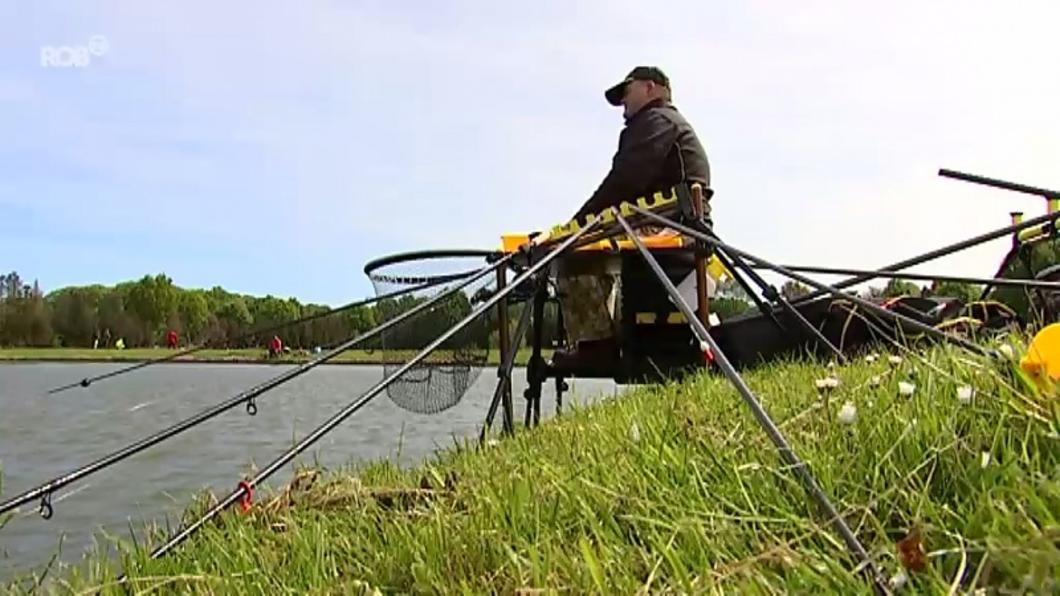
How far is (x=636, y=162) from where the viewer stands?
184 inches

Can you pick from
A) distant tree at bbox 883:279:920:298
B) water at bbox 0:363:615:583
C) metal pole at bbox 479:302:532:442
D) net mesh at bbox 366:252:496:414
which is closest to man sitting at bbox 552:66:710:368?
water at bbox 0:363:615:583

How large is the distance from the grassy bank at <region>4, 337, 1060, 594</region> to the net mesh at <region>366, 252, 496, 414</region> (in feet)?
5.63

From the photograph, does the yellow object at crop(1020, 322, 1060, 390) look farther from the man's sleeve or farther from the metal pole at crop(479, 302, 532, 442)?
the man's sleeve

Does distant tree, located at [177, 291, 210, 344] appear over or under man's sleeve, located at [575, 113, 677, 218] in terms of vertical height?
over

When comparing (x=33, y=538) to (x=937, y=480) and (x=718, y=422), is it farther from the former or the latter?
(x=937, y=480)

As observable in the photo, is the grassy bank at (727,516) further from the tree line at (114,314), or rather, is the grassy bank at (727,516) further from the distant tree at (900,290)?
the tree line at (114,314)

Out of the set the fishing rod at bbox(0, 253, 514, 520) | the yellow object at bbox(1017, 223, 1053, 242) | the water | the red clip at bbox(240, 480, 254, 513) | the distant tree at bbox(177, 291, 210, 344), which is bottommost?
the water

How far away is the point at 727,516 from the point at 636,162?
127 inches

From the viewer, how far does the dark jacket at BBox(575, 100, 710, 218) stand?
4.61 m

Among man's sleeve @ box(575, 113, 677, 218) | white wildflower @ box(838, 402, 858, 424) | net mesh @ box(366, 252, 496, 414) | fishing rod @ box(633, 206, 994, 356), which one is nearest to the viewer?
white wildflower @ box(838, 402, 858, 424)

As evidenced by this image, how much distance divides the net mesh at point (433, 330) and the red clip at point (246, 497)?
143 cm

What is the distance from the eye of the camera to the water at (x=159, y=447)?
5293 millimetres

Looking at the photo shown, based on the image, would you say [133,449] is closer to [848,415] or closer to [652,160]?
[848,415]

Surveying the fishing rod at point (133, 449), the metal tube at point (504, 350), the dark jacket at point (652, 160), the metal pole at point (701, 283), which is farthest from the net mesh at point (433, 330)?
the fishing rod at point (133, 449)
